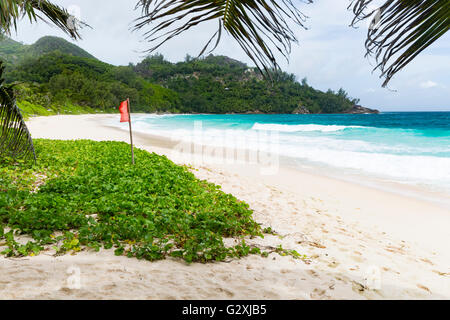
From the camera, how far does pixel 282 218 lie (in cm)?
595

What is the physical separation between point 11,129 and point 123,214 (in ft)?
16.5

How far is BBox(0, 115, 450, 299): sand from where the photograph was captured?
273 cm

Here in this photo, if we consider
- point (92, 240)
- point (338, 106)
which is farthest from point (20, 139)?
point (338, 106)

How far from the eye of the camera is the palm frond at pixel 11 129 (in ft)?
22.9

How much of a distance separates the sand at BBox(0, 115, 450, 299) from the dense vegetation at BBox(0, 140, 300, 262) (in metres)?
0.26

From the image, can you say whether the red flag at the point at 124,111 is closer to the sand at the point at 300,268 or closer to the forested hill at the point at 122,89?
the sand at the point at 300,268

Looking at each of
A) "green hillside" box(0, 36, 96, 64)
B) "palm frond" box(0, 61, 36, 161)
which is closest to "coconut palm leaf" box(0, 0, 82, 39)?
"green hillside" box(0, 36, 96, 64)

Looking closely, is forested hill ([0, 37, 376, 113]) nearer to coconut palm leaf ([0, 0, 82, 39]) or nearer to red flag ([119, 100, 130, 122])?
red flag ([119, 100, 130, 122])

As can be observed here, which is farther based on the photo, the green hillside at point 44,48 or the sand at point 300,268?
the green hillside at point 44,48

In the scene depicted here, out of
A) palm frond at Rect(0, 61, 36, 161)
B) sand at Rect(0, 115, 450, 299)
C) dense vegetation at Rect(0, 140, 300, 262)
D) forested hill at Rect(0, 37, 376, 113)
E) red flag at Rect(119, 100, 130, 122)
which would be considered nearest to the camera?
sand at Rect(0, 115, 450, 299)

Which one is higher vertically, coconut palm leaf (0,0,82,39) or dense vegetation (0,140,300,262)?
coconut palm leaf (0,0,82,39)

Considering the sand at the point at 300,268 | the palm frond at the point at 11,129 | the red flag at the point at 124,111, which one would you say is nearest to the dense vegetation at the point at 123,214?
the sand at the point at 300,268

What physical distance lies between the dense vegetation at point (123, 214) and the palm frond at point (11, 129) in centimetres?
47
